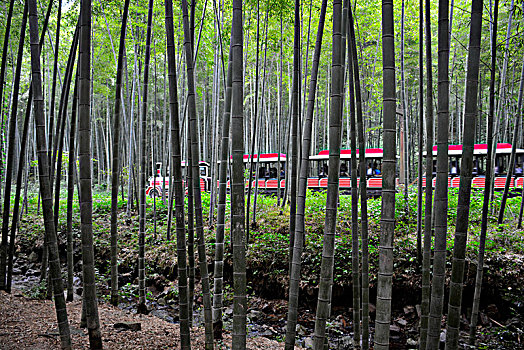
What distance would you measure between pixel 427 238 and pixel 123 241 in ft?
17.4

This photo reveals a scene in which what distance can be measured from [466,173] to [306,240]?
359 centimetres

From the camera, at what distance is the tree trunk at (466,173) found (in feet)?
4.85

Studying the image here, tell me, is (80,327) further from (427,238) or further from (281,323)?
(427,238)

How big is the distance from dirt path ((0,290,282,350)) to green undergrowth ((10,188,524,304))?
1.53m

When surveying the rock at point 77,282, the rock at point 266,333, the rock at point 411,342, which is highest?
the rock at point 77,282

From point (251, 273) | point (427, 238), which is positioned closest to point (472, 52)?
point (427, 238)

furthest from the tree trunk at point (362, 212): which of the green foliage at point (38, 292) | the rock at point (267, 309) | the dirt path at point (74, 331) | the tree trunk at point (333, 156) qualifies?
the green foliage at point (38, 292)

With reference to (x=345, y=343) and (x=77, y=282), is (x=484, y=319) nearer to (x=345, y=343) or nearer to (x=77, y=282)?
(x=345, y=343)

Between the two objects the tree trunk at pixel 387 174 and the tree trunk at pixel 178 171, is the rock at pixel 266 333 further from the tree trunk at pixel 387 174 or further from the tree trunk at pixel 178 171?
the tree trunk at pixel 387 174

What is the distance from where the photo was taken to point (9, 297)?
352 centimetres

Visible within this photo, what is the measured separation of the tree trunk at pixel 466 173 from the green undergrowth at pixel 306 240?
275cm

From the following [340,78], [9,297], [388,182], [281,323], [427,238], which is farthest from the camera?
[281,323]

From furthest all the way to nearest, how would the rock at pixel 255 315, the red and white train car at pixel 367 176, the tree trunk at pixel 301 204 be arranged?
the red and white train car at pixel 367 176 < the rock at pixel 255 315 < the tree trunk at pixel 301 204

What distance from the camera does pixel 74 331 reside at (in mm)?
2762
